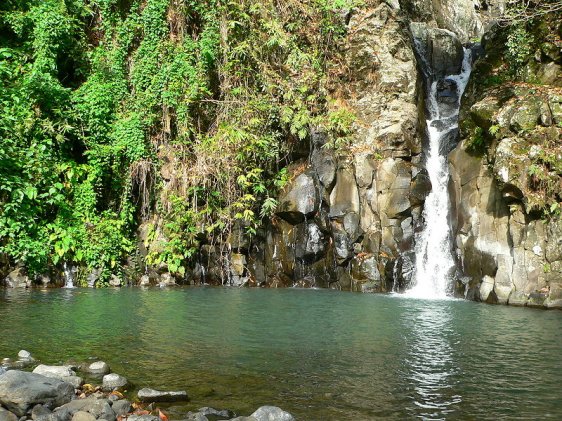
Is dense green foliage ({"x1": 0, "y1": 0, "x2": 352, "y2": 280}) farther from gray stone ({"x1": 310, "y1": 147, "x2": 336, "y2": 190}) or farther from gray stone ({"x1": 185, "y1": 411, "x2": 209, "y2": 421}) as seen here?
gray stone ({"x1": 185, "y1": 411, "x2": 209, "y2": 421})

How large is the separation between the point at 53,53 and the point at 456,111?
1445cm

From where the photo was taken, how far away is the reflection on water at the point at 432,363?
5.95 meters

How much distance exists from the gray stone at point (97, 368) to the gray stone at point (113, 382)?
453mm

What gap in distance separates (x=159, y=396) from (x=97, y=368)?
1.39 metres

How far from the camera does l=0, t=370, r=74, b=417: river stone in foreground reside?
5.09m

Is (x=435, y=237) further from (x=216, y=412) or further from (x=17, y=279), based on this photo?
(x=17, y=279)

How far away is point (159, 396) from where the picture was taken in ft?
19.2

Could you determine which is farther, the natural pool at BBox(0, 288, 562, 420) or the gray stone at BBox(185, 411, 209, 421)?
the natural pool at BBox(0, 288, 562, 420)

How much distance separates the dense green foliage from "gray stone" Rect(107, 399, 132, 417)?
11.9 m

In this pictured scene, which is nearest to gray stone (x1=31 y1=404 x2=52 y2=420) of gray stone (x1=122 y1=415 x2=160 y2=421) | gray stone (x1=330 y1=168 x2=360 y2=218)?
gray stone (x1=122 y1=415 x2=160 y2=421)

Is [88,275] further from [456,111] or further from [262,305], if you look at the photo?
[456,111]

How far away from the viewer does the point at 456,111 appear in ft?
66.6

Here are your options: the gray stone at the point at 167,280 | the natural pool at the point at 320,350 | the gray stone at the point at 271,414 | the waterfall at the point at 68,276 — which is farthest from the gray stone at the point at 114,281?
the gray stone at the point at 271,414

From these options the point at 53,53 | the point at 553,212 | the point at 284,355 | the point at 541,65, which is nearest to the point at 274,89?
the point at 53,53
